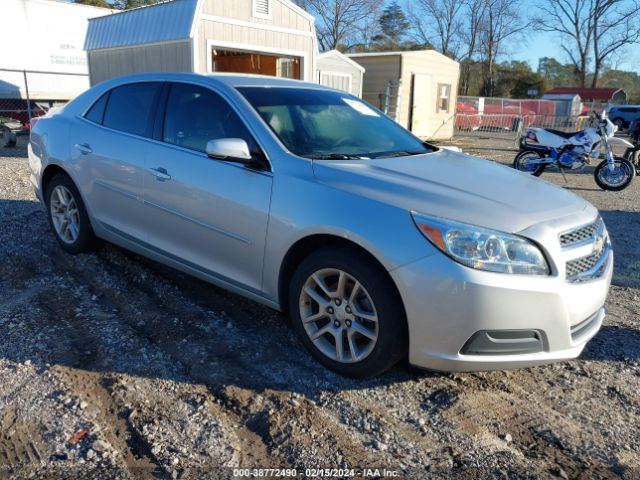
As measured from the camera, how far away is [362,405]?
2.87 meters

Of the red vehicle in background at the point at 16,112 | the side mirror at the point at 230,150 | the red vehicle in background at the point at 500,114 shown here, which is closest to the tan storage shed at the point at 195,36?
the red vehicle in background at the point at 16,112

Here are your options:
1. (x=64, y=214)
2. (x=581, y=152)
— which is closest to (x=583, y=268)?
(x=64, y=214)

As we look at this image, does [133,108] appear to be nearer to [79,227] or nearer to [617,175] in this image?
[79,227]

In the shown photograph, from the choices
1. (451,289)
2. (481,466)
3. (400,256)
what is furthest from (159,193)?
(481,466)

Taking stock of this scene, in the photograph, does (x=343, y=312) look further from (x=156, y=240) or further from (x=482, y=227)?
(x=156, y=240)

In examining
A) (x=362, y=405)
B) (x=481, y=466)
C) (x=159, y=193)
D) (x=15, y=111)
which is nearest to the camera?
(x=481, y=466)

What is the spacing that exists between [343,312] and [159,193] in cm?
167

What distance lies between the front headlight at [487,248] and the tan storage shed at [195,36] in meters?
10.4

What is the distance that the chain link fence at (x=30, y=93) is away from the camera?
51.6 feet

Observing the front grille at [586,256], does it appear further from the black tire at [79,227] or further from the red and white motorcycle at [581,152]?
the red and white motorcycle at [581,152]

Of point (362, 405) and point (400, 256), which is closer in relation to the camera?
point (400, 256)

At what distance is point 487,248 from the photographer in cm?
262

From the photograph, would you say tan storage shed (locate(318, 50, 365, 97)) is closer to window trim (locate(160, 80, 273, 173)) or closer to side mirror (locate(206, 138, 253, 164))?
window trim (locate(160, 80, 273, 173))

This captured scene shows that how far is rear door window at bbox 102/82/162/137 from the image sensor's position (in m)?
4.16
